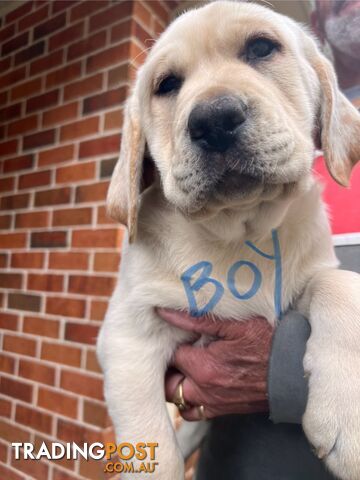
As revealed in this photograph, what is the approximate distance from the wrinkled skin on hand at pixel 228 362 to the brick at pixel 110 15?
5.91 feet

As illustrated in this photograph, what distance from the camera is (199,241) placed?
1199 millimetres

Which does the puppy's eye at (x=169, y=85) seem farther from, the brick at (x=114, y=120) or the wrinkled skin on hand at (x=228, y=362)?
the brick at (x=114, y=120)

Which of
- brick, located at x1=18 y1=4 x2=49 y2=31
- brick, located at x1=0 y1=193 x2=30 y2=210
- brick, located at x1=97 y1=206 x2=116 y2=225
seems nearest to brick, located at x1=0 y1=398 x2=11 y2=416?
brick, located at x1=0 y1=193 x2=30 y2=210

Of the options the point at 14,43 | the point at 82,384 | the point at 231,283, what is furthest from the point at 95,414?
the point at 14,43

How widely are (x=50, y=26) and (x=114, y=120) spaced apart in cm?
96

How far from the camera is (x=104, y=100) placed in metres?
2.28

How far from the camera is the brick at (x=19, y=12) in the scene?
2.78 m

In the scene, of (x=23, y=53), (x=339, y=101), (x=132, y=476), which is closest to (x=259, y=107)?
(x=339, y=101)

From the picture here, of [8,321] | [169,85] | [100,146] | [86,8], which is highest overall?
[86,8]

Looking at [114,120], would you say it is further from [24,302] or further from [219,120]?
[219,120]

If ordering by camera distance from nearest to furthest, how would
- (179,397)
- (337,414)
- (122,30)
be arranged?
(337,414), (179,397), (122,30)

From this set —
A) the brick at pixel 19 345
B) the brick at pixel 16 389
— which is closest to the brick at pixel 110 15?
the brick at pixel 19 345

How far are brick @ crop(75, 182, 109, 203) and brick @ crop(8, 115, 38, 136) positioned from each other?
0.66 m

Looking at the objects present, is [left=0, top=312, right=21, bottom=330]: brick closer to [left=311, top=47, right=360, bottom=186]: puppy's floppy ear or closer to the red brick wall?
the red brick wall
